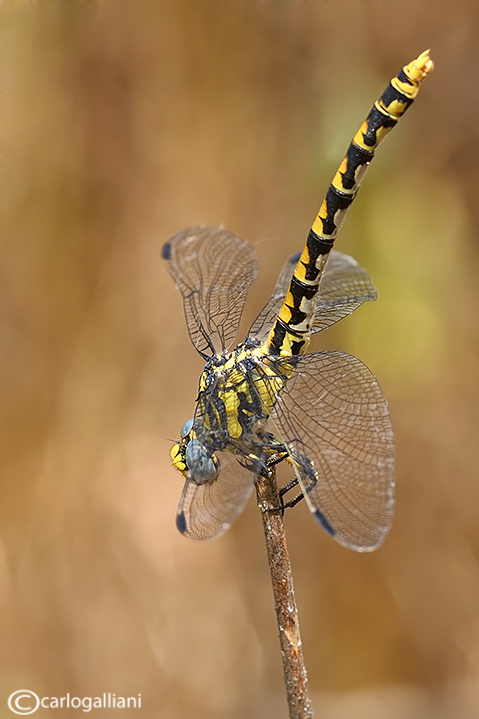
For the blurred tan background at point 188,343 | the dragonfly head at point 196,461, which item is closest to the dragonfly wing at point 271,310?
the dragonfly head at point 196,461

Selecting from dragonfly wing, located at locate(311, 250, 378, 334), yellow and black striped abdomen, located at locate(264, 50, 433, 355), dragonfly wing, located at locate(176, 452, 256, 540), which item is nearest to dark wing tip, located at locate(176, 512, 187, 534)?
dragonfly wing, located at locate(176, 452, 256, 540)

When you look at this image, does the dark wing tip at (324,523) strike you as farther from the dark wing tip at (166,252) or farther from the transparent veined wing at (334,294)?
the dark wing tip at (166,252)

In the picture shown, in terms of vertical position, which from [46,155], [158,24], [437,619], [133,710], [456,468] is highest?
[158,24]

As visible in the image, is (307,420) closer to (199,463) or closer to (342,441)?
(342,441)

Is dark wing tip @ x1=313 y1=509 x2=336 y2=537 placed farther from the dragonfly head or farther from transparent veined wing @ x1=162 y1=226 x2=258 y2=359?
transparent veined wing @ x1=162 y1=226 x2=258 y2=359

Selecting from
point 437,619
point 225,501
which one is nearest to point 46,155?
point 225,501

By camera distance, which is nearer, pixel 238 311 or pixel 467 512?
pixel 238 311

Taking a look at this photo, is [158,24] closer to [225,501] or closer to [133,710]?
[225,501]

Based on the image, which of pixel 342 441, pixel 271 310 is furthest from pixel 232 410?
pixel 271 310
